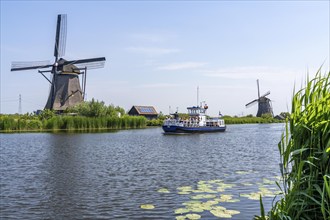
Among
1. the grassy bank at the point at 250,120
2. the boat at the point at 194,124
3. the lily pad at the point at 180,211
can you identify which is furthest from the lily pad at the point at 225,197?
the grassy bank at the point at 250,120

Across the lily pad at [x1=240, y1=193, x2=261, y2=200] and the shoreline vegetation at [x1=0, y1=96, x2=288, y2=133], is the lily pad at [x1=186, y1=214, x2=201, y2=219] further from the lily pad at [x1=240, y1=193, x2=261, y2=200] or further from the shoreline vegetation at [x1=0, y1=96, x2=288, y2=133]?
the shoreline vegetation at [x1=0, y1=96, x2=288, y2=133]

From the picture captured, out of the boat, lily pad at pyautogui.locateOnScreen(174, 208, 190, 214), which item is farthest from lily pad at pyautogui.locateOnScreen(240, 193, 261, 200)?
the boat

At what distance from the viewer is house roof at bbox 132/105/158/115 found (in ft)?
285

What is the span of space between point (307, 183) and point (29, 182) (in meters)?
11.1

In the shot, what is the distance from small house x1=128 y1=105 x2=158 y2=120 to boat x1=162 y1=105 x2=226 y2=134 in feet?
122

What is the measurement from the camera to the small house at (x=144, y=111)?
86719mm

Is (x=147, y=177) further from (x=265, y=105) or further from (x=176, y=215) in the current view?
(x=265, y=105)

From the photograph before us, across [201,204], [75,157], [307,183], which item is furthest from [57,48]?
[307,183]

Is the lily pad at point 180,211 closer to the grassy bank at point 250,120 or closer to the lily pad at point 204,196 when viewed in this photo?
the lily pad at point 204,196

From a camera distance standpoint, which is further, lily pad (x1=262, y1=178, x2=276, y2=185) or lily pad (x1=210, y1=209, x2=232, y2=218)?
lily pad (x1=262, y1=178, x2=276, y2=185)

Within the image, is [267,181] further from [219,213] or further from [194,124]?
[194,124]

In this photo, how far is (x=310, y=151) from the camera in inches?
170

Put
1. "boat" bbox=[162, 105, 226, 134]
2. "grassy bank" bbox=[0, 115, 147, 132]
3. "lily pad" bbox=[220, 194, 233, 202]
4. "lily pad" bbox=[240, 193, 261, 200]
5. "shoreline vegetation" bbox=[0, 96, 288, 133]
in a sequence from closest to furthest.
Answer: "lily pad" bbox=[220, 194, 233, 202] < "lily pad" bbox=[240, 193, 261, 200] < "boat" bbox=[162, 105, 226, 134] < "grassy bank" bbox=[0, 115, 147, 132] < "shoreline vegetation" bbox=[0, 96, 288, 133]

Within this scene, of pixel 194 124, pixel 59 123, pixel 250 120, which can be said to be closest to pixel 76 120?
pixel 59 123
